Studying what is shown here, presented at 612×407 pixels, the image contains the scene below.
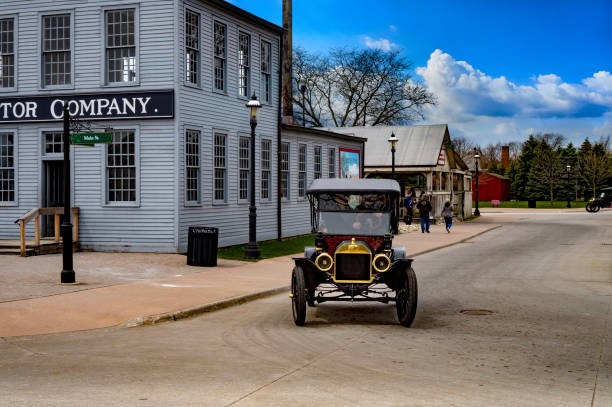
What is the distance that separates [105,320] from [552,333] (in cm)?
676

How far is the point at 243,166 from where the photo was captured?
2450 cm

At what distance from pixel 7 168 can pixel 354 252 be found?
15.0 metres

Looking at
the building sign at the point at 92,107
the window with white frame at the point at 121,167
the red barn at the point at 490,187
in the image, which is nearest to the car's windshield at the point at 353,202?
the building sign at the point at 92,107

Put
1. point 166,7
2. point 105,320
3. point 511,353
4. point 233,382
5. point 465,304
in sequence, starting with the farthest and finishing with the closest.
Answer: point 166,7 → point 465,304 → point 105,320 → point 511,353 → point 233,382

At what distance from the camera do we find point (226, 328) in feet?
34.6

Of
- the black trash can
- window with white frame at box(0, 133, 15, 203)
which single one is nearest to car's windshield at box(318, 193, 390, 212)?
the black trash can

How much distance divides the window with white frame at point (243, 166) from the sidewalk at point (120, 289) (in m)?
4.48

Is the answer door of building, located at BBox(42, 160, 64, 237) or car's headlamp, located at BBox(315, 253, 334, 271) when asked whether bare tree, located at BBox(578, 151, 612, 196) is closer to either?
door of building, located at BBox(42, 160, 64, 237)

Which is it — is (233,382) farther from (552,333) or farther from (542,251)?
(542,251)

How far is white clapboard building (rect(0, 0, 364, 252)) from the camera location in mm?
20422

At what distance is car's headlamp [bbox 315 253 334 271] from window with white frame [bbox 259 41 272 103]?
621 inches

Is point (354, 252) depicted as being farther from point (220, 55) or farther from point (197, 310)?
point (220, 55)

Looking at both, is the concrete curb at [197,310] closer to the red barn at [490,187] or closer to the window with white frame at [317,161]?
the window with white frame at [317,161]

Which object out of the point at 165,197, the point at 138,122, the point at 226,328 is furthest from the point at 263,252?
the point at 226,328
